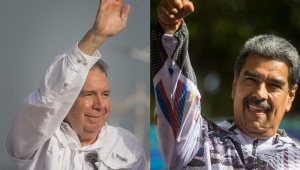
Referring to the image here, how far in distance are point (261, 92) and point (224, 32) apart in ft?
9.11

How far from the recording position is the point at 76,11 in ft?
5.20

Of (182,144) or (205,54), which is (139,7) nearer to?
(182,144)

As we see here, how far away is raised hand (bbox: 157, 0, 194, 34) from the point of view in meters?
1.21

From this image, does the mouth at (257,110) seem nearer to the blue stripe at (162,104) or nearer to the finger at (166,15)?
the blue stripe at (162,104)

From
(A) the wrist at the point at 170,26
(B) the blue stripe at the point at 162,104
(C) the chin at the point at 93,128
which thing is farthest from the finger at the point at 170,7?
(C) the chin at the point at 93,128

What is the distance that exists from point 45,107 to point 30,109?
74 mm

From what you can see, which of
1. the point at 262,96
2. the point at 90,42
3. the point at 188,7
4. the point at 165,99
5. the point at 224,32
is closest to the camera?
the point at 188,7

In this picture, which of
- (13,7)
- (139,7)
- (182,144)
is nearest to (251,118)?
(182,144)

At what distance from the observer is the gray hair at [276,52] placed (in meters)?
1.88

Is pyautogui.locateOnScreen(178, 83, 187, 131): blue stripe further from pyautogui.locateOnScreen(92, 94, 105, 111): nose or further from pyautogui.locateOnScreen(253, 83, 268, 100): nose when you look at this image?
pyautogui.locateOnScreen(253, 83, 268, 100): nose

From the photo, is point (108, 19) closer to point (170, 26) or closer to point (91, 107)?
point (170, 26)

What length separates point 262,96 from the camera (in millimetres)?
1796

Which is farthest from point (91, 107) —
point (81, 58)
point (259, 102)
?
point (259, 102)

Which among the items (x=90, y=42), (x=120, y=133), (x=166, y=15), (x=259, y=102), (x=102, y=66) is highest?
(x=166, y=15)
